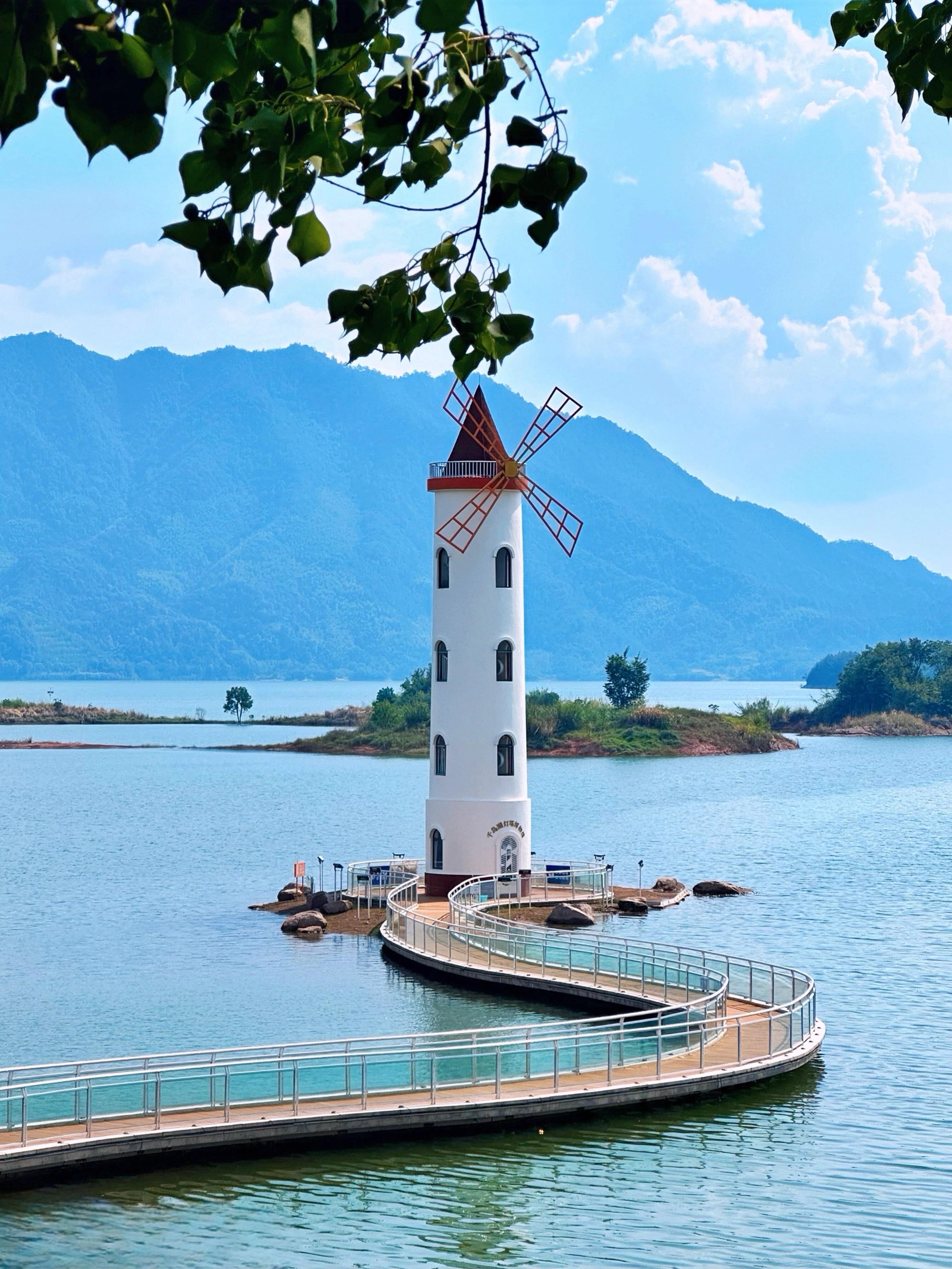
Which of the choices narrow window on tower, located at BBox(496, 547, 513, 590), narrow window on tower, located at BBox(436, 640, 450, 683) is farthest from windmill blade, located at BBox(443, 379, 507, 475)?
narrow window on tower, located at BBox(436, 640, 450, 683)

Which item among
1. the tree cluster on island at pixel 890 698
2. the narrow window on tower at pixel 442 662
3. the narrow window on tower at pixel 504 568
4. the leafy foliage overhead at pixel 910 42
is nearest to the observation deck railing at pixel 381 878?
the narrow window on tower at pixel 442 662

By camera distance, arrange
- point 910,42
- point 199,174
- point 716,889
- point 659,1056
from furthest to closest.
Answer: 1. point 716,889
2. point 659,1056
3. point 910,42
4. point 199,174

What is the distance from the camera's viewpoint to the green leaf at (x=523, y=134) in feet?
18.5

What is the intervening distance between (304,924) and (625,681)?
102426 millimetres

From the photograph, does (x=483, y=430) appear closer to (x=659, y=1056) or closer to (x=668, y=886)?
(x=668, y=886)

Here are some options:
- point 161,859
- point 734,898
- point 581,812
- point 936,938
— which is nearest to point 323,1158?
point 936,938

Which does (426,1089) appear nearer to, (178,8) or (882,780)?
(178,8)

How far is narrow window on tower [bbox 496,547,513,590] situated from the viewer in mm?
41938

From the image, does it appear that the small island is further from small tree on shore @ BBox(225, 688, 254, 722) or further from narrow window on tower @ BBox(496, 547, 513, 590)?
narrow window on tower @ BBox(496, 547, 513, 590)

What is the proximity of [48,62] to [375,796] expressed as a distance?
297ft

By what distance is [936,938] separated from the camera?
42469 millimetres

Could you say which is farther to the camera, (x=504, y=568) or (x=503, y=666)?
(x=504, y=568)

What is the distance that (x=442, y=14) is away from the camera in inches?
170

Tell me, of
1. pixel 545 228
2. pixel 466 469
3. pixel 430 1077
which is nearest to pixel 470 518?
pixel 466 469
